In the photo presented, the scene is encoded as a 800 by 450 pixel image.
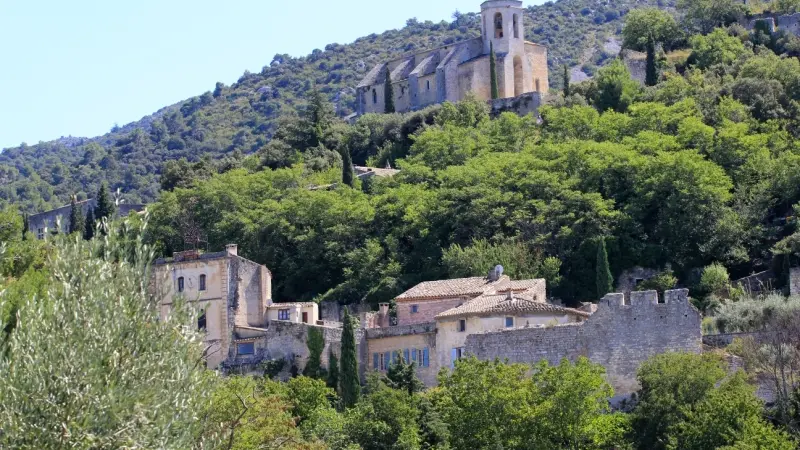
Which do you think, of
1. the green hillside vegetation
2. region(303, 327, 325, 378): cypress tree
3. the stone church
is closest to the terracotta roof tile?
the green hillside vegetation

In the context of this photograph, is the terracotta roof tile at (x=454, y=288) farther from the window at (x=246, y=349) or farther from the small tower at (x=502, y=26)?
the small tower at (x=502, y=26)

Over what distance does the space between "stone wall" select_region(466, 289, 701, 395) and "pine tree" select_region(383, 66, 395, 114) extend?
57.9 meters

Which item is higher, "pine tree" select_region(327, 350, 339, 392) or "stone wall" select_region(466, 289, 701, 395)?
"stone wall" select_region(466, 289, 701, 395)

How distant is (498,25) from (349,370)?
5521cm

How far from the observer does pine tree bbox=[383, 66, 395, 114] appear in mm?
113375

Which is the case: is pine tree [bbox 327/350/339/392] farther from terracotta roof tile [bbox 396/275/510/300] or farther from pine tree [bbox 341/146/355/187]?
pine tree [bbox 341/146/355/187]

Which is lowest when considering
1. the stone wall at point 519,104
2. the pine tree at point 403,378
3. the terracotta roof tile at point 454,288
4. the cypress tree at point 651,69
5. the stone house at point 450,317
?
the pine tree at point 403,378

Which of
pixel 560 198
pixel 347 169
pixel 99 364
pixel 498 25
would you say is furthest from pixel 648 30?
pixel 99 364

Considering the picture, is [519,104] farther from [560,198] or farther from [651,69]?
[560,198]

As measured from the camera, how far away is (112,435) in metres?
28.6

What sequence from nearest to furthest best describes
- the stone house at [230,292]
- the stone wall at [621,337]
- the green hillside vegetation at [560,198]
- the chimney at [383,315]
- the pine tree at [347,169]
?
the stone wall at [621,337] < the chimney at [383,315] < the stone house at [230,292] < the green hillside vegetation at [560,198] < the pine tree at [347,169]

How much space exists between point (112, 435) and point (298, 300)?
47876 millimetres

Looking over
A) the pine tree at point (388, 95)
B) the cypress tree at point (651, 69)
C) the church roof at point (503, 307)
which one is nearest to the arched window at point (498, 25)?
the pine tree at point (388, 95)

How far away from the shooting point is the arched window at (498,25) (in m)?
111
